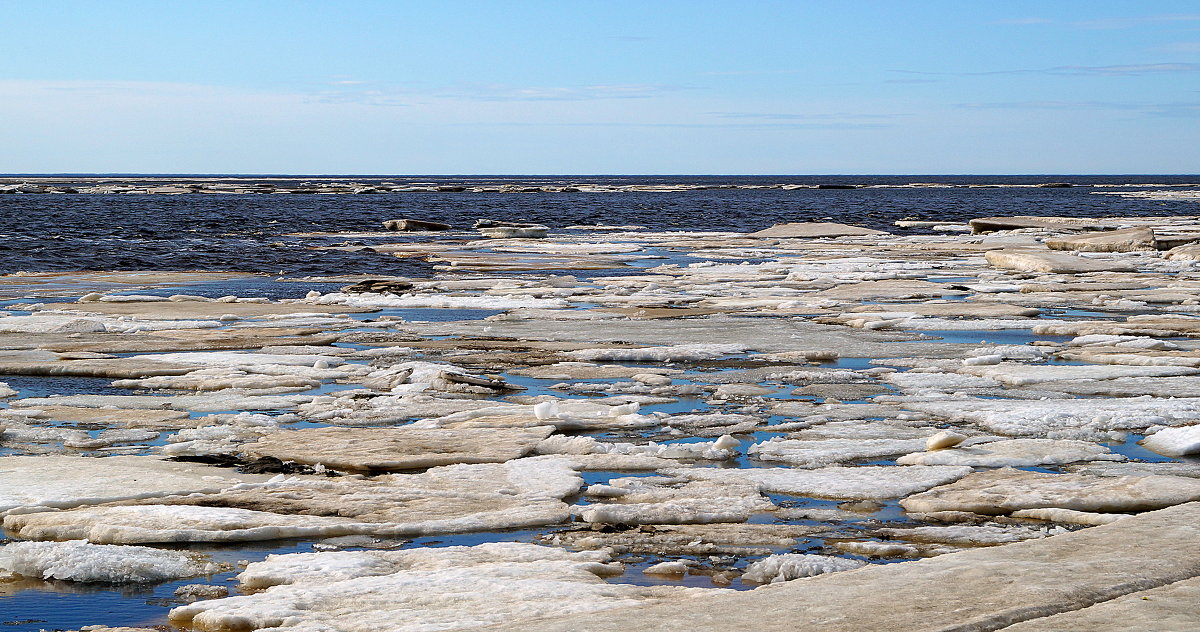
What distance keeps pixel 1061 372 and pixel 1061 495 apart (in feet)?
10.6

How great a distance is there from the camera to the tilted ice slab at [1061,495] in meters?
4.49

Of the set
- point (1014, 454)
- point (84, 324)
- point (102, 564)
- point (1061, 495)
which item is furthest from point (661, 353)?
point (102, 564)

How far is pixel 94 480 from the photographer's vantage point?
4781 mm

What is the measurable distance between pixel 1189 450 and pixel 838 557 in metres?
2.30

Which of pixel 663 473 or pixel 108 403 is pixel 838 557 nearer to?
pixel 663 473

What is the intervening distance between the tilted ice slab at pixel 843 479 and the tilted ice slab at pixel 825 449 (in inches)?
6.8

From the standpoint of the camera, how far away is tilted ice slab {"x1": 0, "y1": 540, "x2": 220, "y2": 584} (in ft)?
12.3

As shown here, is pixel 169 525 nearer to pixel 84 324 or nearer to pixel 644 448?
pixel 644 448

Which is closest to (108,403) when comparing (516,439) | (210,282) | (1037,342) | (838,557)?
(516,439)

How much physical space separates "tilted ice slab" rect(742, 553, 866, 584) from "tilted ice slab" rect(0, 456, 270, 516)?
2.12 metres

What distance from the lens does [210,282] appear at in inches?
634

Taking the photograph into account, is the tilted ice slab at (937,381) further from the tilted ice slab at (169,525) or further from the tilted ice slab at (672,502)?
the tilted ice slab at (169,525)

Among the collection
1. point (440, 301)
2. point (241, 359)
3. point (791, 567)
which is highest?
point (791, 567)

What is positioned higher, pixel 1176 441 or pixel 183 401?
pixel 1176 441
